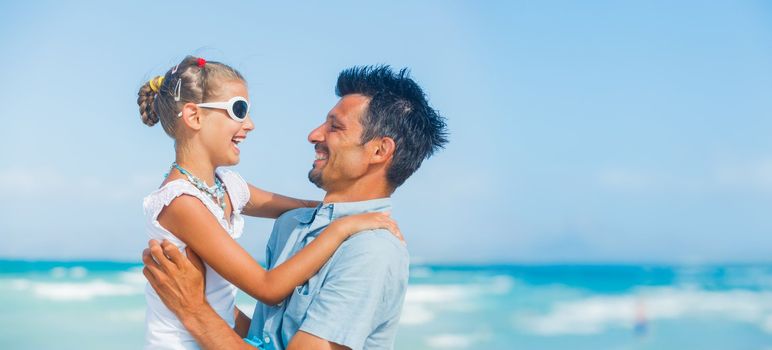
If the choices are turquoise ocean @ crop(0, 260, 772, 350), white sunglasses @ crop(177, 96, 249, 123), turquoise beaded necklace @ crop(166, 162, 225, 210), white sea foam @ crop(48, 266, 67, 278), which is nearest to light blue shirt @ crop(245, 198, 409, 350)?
turquoise beaded necklace @ crop(166, 162, 225, 210)

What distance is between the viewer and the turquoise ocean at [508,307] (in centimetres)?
1523

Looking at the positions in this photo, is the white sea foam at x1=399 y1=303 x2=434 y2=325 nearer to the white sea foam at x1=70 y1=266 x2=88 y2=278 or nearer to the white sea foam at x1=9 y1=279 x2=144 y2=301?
the white sea foam at x1=9 y1=279 x2=144 y2=301

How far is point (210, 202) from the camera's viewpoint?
3.61 metres

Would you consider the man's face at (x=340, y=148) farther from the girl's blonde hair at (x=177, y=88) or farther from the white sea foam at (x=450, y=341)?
the white sea foam at (x=450, y=341)

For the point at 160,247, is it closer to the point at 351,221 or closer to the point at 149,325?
the point at 149,325

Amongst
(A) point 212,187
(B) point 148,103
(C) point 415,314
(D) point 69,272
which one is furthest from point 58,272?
(A) point 212,187

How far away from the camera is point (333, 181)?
12.2 feet

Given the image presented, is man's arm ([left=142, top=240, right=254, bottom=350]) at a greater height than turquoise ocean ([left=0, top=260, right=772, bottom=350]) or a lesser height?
lesser

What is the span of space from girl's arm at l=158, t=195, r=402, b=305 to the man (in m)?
0.06

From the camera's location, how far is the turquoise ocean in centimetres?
1523

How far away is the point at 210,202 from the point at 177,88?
20.6 inches

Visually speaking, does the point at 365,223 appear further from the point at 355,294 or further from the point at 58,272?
the point at 58,272

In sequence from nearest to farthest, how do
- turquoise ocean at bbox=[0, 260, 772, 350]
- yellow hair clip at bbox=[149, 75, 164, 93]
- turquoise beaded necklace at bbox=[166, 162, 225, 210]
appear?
turquoise beaded necklace at bbox=[166, 162, 225, 210], yellow hair clip at bbox=[149, 75, 164, 93], turquoise ocean at bbox=[0, 260, 772, 350]

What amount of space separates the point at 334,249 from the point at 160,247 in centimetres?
69
